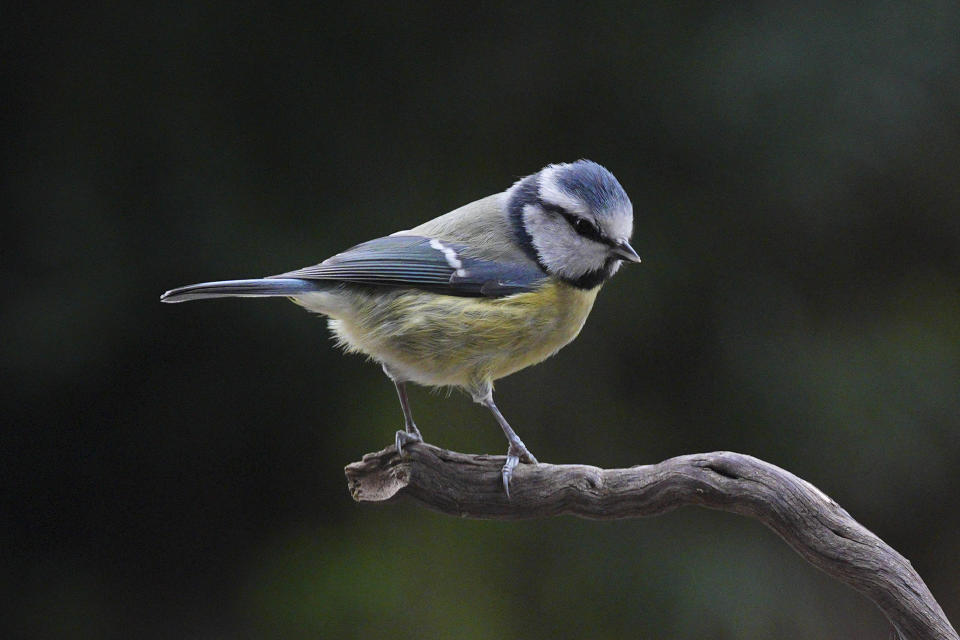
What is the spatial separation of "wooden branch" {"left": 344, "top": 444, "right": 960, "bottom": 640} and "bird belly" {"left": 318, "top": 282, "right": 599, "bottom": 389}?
0.52ft

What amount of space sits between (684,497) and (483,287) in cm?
46

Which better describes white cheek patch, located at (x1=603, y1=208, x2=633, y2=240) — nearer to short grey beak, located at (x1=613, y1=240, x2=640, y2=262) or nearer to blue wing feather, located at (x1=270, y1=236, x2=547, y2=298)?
short grey beak, located at (x1=613, y1=240, x2=640, y2=262)

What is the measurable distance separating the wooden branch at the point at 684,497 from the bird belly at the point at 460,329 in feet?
0.52

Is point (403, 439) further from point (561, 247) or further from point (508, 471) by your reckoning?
point (561, 247)

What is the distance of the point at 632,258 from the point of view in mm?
1567

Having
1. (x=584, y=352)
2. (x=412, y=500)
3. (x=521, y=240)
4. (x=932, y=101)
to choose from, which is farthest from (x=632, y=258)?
(x=932, y=101)

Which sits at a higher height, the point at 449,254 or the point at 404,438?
the point at 449,254

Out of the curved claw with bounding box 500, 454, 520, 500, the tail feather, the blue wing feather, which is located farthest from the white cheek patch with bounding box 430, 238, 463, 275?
the curved claw with bounding box 500, 454, 520, 500

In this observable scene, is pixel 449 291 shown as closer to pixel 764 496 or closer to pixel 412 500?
pixel 412 500

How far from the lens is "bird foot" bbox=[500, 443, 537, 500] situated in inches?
64.1

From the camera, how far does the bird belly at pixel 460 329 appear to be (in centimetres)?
160

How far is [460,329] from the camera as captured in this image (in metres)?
1.59

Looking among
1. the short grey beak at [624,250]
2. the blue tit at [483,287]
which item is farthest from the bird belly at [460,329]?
the short grey beak at [624,250]

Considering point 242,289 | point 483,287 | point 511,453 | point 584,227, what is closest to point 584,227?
point 584,227
